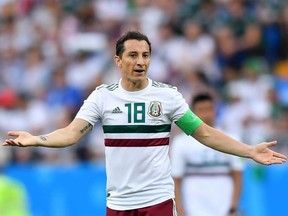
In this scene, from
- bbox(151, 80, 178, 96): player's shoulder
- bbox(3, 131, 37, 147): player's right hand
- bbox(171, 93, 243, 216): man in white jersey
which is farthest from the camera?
bbox(171, 93, 243, 216): man in white jersey

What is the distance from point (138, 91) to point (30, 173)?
28.1 feet

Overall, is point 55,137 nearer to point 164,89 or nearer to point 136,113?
point 136,113

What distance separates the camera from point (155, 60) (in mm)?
18031

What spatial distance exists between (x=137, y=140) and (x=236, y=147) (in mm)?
800

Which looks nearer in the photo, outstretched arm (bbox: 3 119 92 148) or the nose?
Result: outstretched arm (bbox: 3 119 92 148)

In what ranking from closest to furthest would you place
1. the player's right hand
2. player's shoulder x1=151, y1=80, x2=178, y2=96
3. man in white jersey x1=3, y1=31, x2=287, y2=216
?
the player's right hand, man in white jersey x1=3, y1=31, x2=287, y2=216, player's shoulder x1=151, y1=80, x2=178, y2=96

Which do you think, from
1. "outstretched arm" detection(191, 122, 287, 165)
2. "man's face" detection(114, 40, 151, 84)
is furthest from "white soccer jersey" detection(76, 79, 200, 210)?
"outstretched arm" detection(191, 122, 287, 165)

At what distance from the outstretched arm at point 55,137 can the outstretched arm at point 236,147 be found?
3.06 ft

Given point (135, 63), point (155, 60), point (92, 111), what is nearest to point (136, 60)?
point (135, 63)

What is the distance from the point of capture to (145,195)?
8.08m

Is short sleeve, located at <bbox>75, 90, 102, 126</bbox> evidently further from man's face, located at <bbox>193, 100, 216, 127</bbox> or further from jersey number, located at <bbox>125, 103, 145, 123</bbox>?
man's face, located at <bbox>193, 100, 216, 127</bbox>

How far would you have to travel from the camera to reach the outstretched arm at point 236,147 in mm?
8055

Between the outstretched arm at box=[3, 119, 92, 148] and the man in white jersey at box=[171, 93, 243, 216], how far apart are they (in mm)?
2446

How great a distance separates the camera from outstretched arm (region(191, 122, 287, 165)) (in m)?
8.05
